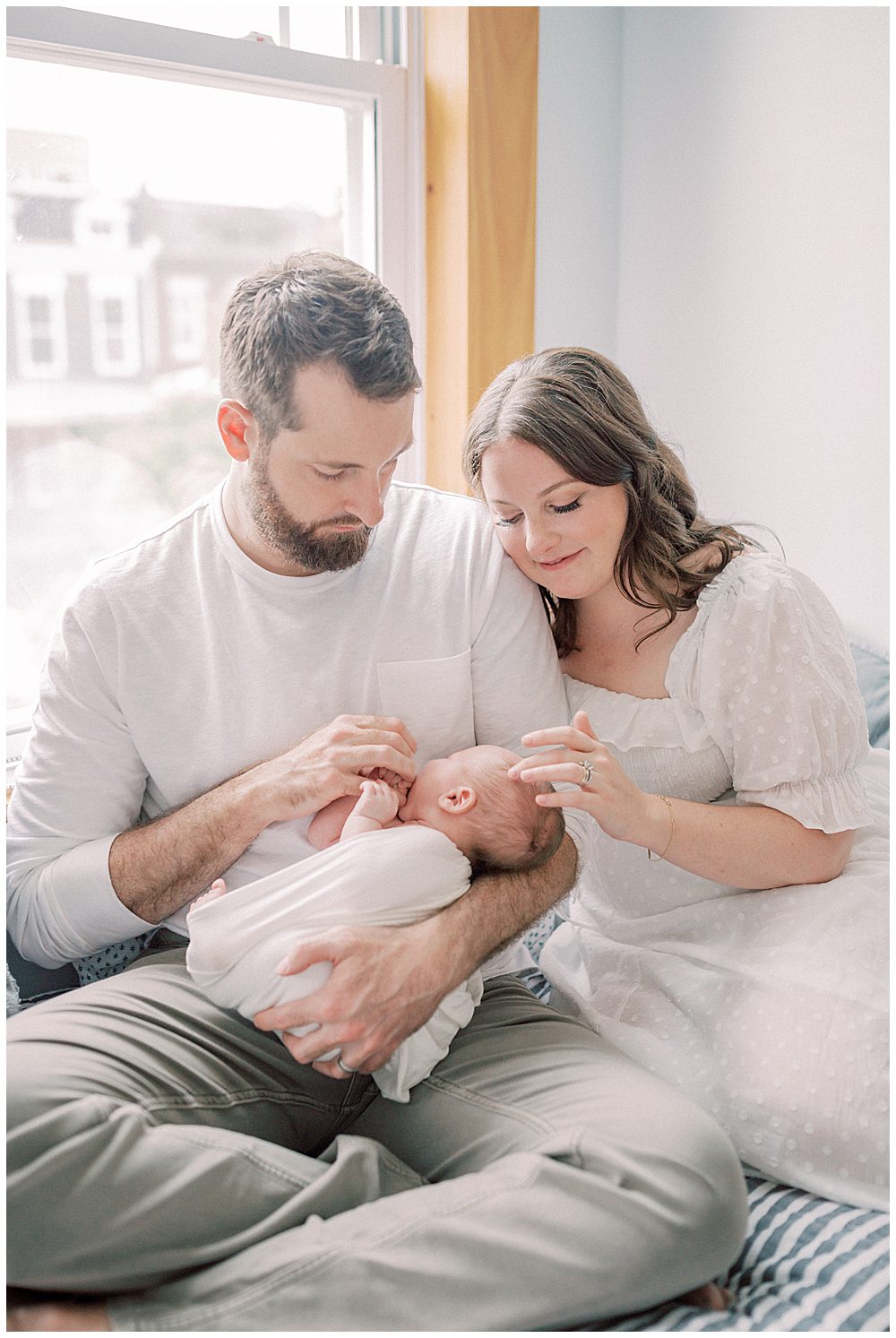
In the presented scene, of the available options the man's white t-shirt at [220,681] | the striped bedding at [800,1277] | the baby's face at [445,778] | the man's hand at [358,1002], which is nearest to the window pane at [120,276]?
the man's white t-shirt at [220,681]

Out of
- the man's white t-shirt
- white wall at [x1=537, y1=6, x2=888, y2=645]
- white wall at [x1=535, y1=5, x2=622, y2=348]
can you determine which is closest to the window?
white wall at [x1=535, y1=5, x2=622, y2=348]

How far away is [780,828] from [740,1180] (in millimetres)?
498

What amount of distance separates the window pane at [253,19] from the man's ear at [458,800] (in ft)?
5.18

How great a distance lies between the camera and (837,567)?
2463 mm

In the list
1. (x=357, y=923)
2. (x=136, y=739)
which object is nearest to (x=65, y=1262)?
(x=357, y=923)

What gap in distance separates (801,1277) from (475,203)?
2.12 metres

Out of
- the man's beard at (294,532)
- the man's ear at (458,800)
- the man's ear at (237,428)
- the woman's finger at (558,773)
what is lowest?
the man's ear at (458,800)

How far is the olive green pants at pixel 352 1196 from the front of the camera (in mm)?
1094

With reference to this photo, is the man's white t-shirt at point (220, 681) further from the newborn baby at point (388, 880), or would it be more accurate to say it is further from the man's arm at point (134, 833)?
the newborn baby at point (388, 880)

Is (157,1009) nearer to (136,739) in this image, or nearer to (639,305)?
(136,739)

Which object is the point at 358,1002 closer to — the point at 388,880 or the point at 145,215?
the point at 388,880

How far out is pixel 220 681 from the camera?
1.63m

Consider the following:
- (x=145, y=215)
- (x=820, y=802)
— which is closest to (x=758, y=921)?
(x=820, y=802)

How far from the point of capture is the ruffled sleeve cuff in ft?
5.17
